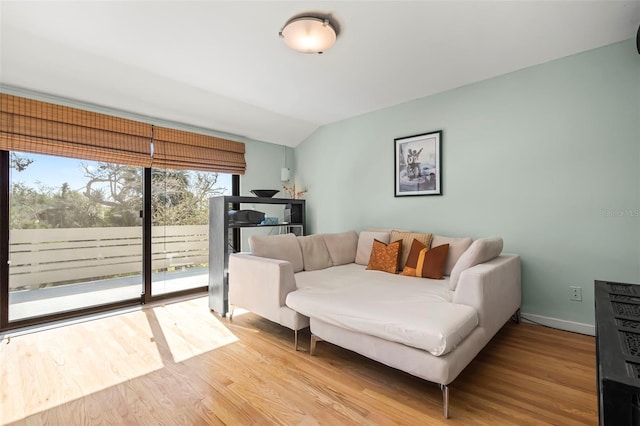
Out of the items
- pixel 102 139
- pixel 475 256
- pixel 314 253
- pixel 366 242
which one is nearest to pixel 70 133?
pixel 102 139

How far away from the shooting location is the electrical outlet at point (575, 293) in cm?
249

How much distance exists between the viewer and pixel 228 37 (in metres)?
2.25

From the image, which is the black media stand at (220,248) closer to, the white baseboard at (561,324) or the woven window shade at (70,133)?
the woven window shade at (70,133)

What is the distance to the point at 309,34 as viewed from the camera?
2.11 m

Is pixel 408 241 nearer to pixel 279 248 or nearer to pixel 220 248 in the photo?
pixel 279 248

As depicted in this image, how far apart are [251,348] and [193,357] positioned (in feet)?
1.37

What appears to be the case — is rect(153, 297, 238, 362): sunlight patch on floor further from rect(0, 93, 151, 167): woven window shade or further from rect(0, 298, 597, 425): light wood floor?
rect(0, 93, 151, 167): woven window shade

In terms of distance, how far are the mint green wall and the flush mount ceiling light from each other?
1.64m

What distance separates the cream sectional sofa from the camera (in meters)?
1.62

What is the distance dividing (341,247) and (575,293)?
2168mm

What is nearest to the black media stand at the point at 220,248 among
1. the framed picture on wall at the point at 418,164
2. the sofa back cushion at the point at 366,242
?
the sofa back cushion at the point at 366,242

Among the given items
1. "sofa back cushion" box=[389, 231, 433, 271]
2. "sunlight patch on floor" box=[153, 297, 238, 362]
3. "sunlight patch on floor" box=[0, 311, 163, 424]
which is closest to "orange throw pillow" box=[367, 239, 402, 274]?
"sofa back cushion" box=[389, 231, 433, 271]

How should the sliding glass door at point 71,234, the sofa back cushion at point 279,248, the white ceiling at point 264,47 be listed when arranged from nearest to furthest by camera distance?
the white ceiling at point 264,47 < the sliding glass door at point 71,234 < the sofa back cushion at point 279,248

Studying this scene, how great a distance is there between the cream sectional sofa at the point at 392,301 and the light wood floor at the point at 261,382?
19cm
